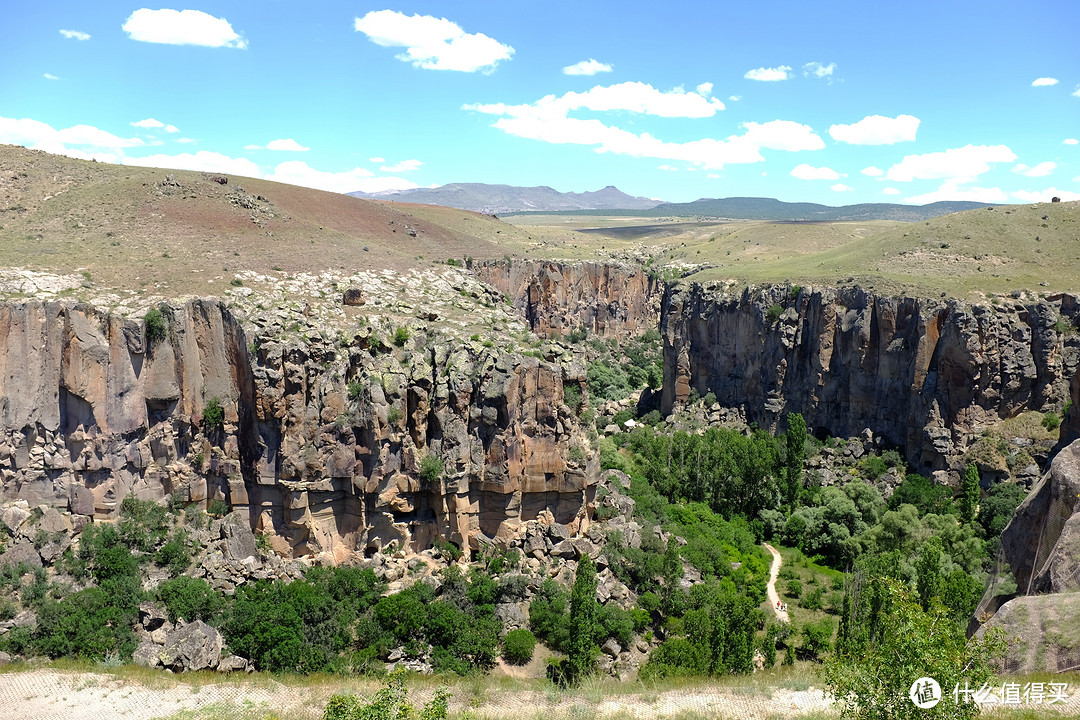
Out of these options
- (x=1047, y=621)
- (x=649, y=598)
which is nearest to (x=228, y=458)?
(x=649, y=598)

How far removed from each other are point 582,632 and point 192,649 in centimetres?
1614

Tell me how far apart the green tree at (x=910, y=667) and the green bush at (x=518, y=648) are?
2016 cm

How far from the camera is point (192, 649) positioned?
1189 inches

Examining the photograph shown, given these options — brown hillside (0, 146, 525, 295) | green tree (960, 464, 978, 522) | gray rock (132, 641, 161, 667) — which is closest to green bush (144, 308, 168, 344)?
brown hillside (0, 146, 525, 295)

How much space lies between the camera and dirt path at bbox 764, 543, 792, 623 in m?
41.1

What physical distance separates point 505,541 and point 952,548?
27.7m

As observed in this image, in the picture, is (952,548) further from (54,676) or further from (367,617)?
(54,676)

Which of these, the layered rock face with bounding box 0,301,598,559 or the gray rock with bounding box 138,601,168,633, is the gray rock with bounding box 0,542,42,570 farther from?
the gray rock with bounding box 138,601,168,633

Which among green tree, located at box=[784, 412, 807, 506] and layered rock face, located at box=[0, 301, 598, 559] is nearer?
layered rock face, located at box=[0, 301, 598, 559]

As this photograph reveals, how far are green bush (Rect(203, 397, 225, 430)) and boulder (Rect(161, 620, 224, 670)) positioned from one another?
451 inches

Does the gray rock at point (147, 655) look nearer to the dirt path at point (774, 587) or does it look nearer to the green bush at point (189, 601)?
the green bush at point (189, 601)

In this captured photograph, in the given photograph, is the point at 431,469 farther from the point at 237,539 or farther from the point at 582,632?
the point at 582,632

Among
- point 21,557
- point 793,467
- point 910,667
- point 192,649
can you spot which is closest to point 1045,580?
point 910,667

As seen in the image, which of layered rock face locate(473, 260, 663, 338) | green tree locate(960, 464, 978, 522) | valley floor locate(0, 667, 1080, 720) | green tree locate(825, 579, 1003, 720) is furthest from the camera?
layered rock face locate(473, 260, 663, 338)
